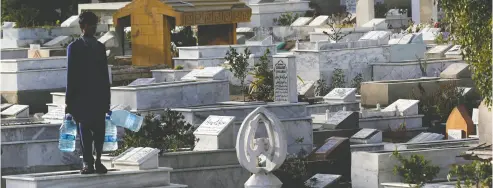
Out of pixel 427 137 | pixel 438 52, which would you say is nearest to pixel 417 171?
pixel 427 137

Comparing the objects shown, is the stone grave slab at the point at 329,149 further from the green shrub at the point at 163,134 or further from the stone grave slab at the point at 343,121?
the stone grave slab at the point at 343,121

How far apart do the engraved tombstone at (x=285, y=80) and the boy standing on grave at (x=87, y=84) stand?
7.58 meters

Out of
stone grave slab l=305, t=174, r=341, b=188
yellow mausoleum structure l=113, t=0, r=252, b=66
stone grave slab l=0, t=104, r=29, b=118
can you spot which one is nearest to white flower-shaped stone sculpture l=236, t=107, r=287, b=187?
stone grave slab l=305, t=174, r=341, b=188

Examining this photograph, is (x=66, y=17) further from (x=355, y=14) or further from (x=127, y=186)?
(x=127, y=186)

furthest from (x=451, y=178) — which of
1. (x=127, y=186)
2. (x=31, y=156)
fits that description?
(x=31, y=156)

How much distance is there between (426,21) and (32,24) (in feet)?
33.0

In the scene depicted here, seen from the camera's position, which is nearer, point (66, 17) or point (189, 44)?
point (189, 44)

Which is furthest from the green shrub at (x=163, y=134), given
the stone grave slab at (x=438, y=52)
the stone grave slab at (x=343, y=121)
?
the stone grave slab at (x=438, y=52)

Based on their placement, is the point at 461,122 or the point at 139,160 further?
the point at 461,122

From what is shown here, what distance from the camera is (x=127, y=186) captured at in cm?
1748

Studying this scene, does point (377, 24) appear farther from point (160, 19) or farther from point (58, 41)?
point (160, 19)

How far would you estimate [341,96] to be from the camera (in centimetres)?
2681

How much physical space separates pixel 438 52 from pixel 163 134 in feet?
37.5

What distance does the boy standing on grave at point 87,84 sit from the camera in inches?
645
